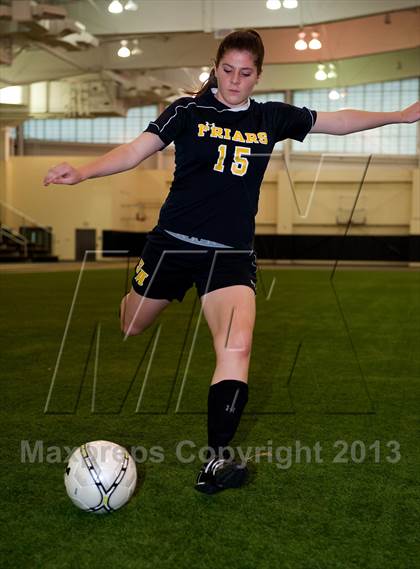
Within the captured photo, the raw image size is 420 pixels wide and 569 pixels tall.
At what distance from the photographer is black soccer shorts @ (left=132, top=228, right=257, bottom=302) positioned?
3447 mm

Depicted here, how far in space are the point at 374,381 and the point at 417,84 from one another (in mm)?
31496

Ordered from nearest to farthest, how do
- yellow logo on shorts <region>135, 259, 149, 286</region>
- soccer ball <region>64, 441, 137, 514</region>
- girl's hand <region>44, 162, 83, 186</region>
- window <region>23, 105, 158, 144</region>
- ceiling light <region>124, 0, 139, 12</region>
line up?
soccer ball <region>64, 441, 137, 514</region> < girl's hand <region>44, 162, 83, 186</region> < yellow logo on shorts <region>135, 259, 149, 286</region> < ceiling light <region>124, 0, 139, 12</region> < window <region>23, 105, 158, 144</region>

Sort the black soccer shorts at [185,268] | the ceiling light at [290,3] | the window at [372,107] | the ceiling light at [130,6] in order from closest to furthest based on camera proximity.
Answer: the black soccer shorts at [185,268] → the ceiling light at [290,3] → the ceiling light at [130,6] → the window at [372,107]

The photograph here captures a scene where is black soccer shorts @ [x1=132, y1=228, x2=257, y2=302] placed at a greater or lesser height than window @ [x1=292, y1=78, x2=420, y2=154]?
lesser

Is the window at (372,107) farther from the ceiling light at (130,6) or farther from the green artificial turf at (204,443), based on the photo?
the green artificial turf at (204,443)

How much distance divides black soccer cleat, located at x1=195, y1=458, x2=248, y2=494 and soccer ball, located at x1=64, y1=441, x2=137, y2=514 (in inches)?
12.7

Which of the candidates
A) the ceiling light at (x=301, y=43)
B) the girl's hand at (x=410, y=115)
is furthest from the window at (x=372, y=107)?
the girl's hand at (x=410, y=115)

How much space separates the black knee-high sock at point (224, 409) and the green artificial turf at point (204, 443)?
0.24 meters

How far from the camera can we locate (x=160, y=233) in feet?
11.8

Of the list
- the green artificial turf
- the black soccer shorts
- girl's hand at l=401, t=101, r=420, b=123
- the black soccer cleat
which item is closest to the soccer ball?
the green artificial turf

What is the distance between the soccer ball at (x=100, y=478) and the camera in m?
2.87

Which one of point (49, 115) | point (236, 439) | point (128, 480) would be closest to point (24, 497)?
point (128, 480)

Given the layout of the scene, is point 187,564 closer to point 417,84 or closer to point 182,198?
point 182,198

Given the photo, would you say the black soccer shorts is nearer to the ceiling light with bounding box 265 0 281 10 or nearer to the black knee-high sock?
the black knee-high sock
